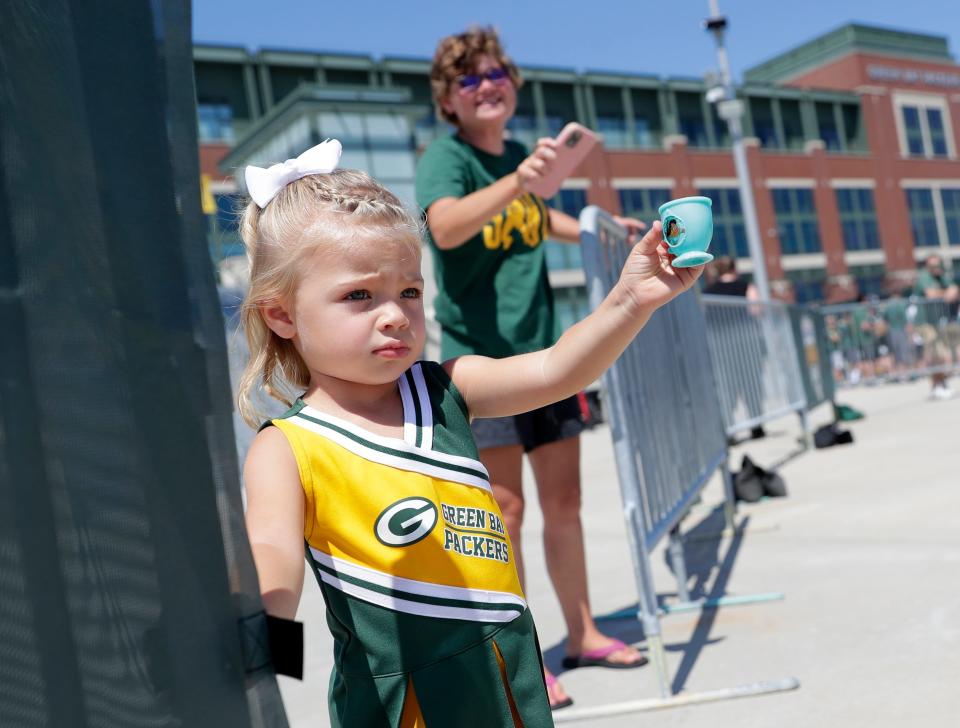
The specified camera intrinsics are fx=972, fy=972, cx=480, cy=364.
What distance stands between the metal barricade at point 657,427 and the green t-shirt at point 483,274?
0.78 feet

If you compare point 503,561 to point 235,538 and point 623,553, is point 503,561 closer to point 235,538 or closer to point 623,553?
point 235,538

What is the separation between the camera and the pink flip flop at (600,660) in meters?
3.08

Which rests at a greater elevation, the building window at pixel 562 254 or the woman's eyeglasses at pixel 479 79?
the building window at pixel 562 254

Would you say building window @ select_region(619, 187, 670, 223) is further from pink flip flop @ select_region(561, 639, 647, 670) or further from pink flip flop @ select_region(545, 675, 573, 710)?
pink flip flop @ select_region(545, 675, 573, 710)

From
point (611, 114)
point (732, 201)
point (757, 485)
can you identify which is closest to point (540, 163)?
point (757, 485)

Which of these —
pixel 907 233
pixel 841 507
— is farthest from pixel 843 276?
pixel 841 507

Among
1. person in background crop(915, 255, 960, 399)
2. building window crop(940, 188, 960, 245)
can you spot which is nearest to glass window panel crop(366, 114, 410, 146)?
person in background crop(915, 255, 960, 399)

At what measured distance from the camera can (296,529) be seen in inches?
51.2

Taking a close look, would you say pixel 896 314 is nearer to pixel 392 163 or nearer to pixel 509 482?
pixel 509 482

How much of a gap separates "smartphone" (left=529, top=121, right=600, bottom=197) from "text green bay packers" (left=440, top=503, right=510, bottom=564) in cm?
109

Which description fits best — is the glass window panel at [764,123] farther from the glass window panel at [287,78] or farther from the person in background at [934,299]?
the person in background at [934,299]

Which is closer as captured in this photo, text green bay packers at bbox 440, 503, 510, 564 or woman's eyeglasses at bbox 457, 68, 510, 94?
text green bay packers at bbox 440, 503, 510, 564

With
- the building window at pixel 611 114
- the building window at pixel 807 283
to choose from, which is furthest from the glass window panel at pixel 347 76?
the building window at pixel 807 283

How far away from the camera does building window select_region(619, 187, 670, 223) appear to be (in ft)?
131
